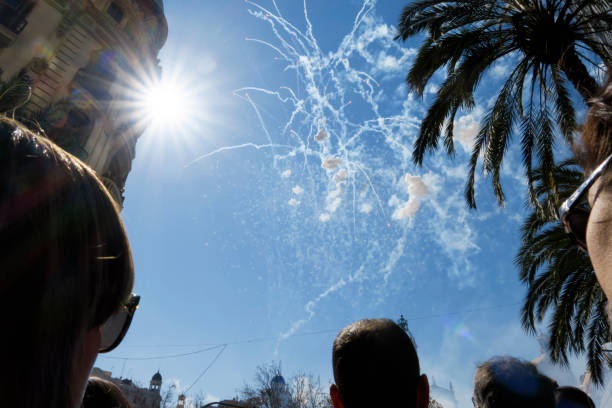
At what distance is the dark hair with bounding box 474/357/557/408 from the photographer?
2607 mm

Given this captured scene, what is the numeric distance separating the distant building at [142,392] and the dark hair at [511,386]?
44.2 metres

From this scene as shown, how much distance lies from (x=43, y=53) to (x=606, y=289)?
2177 centimetres

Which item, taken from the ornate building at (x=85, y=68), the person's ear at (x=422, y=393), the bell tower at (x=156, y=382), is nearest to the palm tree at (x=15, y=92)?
the ornate building at (x=85, y=68)

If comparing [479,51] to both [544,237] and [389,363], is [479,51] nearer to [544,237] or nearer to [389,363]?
[544,237]

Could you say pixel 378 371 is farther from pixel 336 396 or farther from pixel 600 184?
pixel 600 184

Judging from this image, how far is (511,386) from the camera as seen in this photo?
2.64 meters

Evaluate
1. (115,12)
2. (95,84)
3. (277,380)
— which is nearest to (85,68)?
(95,84)

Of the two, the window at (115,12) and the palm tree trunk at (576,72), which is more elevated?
the window at (115,12)

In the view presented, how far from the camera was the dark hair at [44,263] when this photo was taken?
53 centimetres

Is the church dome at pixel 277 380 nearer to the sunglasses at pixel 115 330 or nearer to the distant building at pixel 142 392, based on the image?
the distant building at pixel 142 392

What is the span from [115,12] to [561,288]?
26.2 meters

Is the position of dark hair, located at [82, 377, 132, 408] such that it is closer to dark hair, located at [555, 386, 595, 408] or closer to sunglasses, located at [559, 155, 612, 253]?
sunglasses, located at [559, 155, 612, 253]

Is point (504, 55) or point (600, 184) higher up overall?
point (504, 55)

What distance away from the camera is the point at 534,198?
25.1 feet
